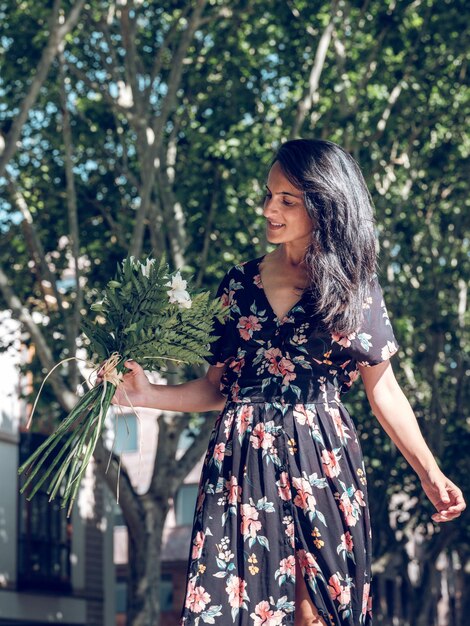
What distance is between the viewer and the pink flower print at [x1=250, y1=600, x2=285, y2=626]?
3.07m

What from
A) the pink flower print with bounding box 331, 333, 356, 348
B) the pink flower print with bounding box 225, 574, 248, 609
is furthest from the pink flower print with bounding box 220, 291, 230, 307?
the pink flower print with bounding box 225, 574, 248, 609

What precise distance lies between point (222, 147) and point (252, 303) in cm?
1058

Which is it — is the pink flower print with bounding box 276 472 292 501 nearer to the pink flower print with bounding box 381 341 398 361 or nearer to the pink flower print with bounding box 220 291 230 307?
the pink flower print with bounding box 381 341 398 361

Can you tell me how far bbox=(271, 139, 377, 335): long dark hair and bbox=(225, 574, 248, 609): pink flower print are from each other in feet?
2.38

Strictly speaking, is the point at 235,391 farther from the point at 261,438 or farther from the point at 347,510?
the point at 347,510

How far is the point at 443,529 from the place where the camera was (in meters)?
17.0

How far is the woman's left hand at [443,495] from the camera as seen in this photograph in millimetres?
3359

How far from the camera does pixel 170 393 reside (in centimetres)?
351

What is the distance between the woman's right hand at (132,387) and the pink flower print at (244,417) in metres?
0.29

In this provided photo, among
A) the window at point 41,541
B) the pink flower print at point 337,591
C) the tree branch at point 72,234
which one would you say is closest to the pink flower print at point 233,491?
the pink flower print at point 337,591

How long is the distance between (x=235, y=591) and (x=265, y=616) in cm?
10

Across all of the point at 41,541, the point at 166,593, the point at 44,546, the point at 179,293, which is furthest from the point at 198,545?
the point at 166,593

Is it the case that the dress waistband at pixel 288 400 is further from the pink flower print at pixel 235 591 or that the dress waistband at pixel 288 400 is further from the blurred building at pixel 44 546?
the blurred building at pixel 44 546

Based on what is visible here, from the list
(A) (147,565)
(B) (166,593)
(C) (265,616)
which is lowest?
(C) (265,616)
